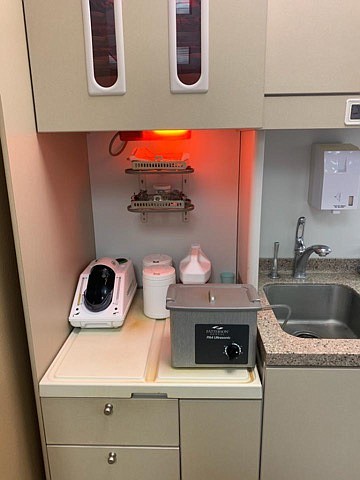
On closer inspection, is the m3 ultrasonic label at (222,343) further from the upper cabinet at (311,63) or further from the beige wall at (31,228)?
the upper cabinet at (311,63)

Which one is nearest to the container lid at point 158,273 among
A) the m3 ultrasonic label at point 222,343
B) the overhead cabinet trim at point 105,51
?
the m3 ultrasonic label at point 222,343

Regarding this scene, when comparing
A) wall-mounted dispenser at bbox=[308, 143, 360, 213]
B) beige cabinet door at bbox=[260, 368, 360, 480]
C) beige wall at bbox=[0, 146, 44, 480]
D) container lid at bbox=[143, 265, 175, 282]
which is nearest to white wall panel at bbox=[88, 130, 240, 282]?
container lid at bbox=[143, 265, 175, 282]

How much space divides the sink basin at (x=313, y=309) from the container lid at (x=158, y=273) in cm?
42

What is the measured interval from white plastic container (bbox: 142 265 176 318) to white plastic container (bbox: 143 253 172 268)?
0.06 metres

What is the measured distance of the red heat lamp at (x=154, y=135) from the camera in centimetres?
144

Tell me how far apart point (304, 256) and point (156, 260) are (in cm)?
62

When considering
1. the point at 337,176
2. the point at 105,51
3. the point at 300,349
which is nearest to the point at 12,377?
the point at 300,349

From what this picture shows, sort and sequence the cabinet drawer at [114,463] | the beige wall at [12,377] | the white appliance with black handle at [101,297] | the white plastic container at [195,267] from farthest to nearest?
the white plastic container at [195,267]
the white appliance with black handle at [101,297]
the cabinet drawer at [114,463]
the beige wall at [12,377]

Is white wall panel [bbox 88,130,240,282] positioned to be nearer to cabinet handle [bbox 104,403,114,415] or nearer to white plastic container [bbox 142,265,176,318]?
white plastic container [bbox 142,265,176,318]

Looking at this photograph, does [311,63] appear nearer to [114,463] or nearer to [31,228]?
[31,228]

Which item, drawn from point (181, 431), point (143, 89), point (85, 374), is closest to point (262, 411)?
point (181, 431)

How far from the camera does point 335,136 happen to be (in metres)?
1.59

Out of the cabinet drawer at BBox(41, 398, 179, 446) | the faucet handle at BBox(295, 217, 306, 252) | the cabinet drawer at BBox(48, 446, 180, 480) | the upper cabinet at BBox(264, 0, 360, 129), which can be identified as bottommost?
the cabinet drawer at BBox(48, 446, 180, 480)

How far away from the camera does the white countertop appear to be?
3.73ft
